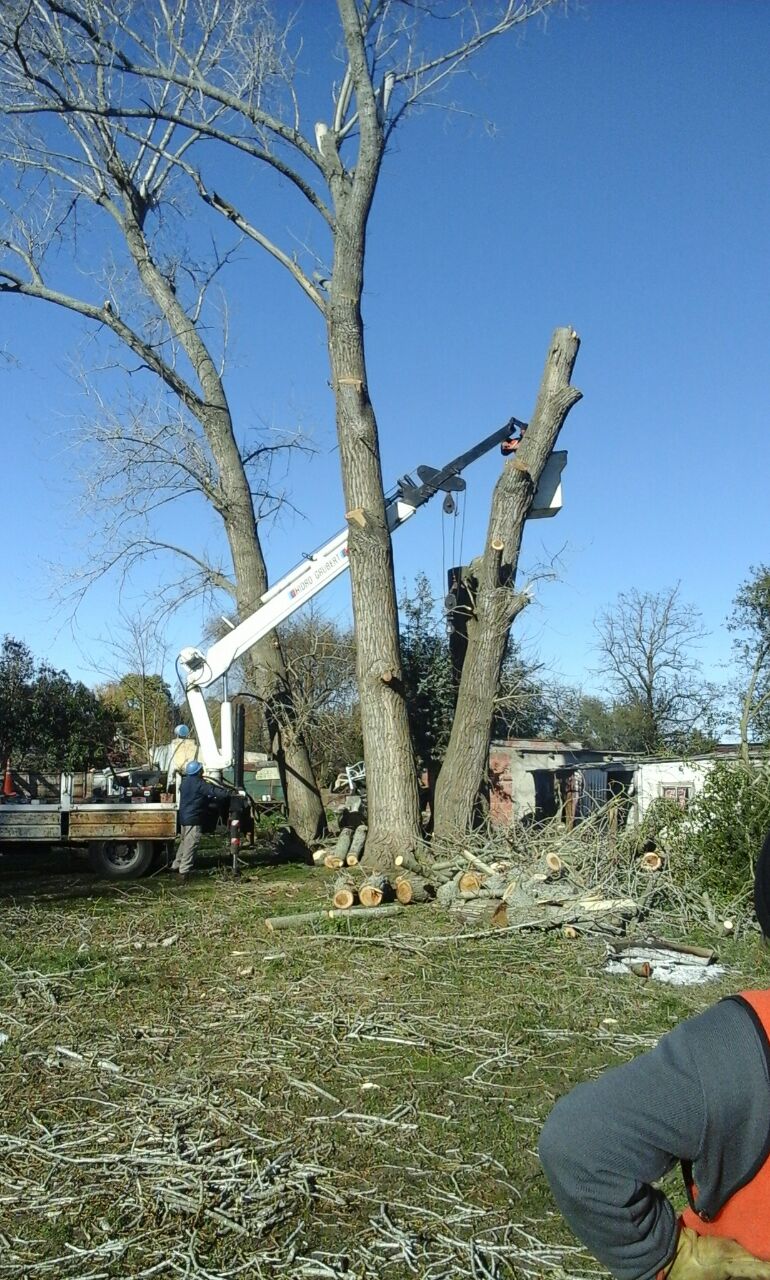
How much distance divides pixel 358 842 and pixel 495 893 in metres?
3.94

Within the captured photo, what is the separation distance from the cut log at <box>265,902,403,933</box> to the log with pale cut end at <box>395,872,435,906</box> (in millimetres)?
292

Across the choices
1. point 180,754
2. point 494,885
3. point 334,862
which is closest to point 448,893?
point 494,885

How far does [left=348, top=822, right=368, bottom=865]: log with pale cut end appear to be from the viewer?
580 inches

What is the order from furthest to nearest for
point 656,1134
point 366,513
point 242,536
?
1. point 242,536
2. point 366,513
3. point 656,1134

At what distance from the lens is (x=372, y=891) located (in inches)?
458

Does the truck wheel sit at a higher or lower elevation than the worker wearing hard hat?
lower

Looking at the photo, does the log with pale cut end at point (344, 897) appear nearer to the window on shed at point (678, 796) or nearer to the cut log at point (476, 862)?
the cut log at point (476, 862)

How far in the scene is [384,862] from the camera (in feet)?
44.4

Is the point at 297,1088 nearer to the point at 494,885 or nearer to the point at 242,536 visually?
the point at 494,885

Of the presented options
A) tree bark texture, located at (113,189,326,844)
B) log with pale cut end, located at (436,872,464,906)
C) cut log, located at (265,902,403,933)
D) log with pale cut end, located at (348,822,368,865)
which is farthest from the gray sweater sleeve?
tree bark texture, located at (113,189,326,844)

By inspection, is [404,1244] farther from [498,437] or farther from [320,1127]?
[498,437]

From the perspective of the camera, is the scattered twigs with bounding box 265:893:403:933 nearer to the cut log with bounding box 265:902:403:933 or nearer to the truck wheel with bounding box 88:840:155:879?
the cut log with bounding box 265:902:403:933

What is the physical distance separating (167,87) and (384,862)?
11.5 m

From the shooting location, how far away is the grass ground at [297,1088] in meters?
4.27
